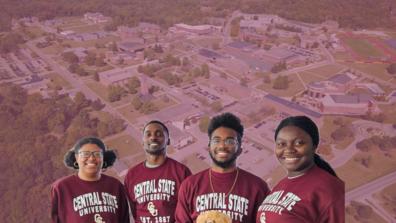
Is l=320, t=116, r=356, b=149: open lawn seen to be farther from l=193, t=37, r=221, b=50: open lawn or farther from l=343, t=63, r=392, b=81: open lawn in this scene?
l=193, t=37, r=221, b=50: open lawn

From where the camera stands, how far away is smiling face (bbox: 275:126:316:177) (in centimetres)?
446

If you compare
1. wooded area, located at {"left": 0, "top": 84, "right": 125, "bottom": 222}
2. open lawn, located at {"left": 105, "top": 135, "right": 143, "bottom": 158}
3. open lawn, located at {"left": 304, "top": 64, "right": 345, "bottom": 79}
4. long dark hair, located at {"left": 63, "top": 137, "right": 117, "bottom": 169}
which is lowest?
wooded area, located at {"left": 0, "top": 84, "right": 125, "bottom": 222}

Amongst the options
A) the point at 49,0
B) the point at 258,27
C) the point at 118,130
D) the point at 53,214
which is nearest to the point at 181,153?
the point at 118,130

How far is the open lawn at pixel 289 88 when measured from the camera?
2192 inches

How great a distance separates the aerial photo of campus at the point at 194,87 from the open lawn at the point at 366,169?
0.52 feet

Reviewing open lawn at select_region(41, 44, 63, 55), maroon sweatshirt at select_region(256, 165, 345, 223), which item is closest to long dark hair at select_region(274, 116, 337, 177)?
maroon sweatshirt at select_region(256, 165, 345, 223)

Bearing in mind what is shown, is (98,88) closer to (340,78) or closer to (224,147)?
(340,78)

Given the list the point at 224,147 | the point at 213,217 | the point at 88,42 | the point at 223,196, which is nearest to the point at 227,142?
the point at 224,147

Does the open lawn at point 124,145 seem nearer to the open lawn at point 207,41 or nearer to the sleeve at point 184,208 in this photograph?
the sleeve at point 184,208

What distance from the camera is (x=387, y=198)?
33.8m

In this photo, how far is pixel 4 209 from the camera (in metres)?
38.6

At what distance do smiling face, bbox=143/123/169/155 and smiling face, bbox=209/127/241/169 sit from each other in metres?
1.34

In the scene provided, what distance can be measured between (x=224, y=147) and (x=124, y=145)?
1473 inches

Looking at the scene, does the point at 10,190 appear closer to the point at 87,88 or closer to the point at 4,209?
the point at 4,209
